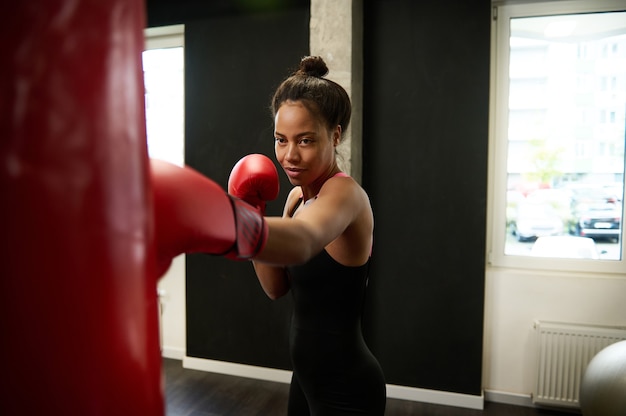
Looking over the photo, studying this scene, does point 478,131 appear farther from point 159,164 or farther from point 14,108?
point 14,108

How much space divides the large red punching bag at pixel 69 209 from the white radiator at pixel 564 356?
2.85 metres

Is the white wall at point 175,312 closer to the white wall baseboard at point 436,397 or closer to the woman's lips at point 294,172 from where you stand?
the white wall baseboard at point 436,397

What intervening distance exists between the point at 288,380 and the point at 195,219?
2.82 meters

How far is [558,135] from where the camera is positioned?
2754 mm

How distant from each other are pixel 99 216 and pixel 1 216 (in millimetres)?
61

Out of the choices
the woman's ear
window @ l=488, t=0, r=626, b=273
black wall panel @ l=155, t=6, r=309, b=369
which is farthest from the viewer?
black wall panel @ l=155, t=6, r=309, b=369

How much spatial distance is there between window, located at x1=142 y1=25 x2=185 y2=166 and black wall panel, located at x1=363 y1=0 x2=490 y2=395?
157 cm

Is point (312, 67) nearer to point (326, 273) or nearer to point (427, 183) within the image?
point (326, 273)

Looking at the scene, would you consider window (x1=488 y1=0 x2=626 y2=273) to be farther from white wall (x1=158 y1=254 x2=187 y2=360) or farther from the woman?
white wall (x1=158 y1=254 x2=187 y2=360)

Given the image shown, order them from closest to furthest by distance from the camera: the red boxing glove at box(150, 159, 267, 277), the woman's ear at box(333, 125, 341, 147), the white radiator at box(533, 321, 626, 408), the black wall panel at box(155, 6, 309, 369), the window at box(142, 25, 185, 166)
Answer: the red boxing glove at box(150, 159, 267, 277) → the woman's ear at box(333, 125, 341, 147) → the white radiator at box(533, 321, 626, 408) → the black wall panel at box(155, 6, 309, 369) → the window at box(142, 25, 185, 166)

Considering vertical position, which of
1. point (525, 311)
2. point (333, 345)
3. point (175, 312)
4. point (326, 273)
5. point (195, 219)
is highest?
point (195, 219)

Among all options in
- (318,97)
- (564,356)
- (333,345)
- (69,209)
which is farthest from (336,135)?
(564,356)

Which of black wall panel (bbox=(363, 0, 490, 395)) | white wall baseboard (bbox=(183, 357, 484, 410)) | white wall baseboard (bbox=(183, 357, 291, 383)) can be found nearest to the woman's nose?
black wall panel (bbox=(363, 0, 490, 395))

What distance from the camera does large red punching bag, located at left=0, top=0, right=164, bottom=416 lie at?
0.29 m
